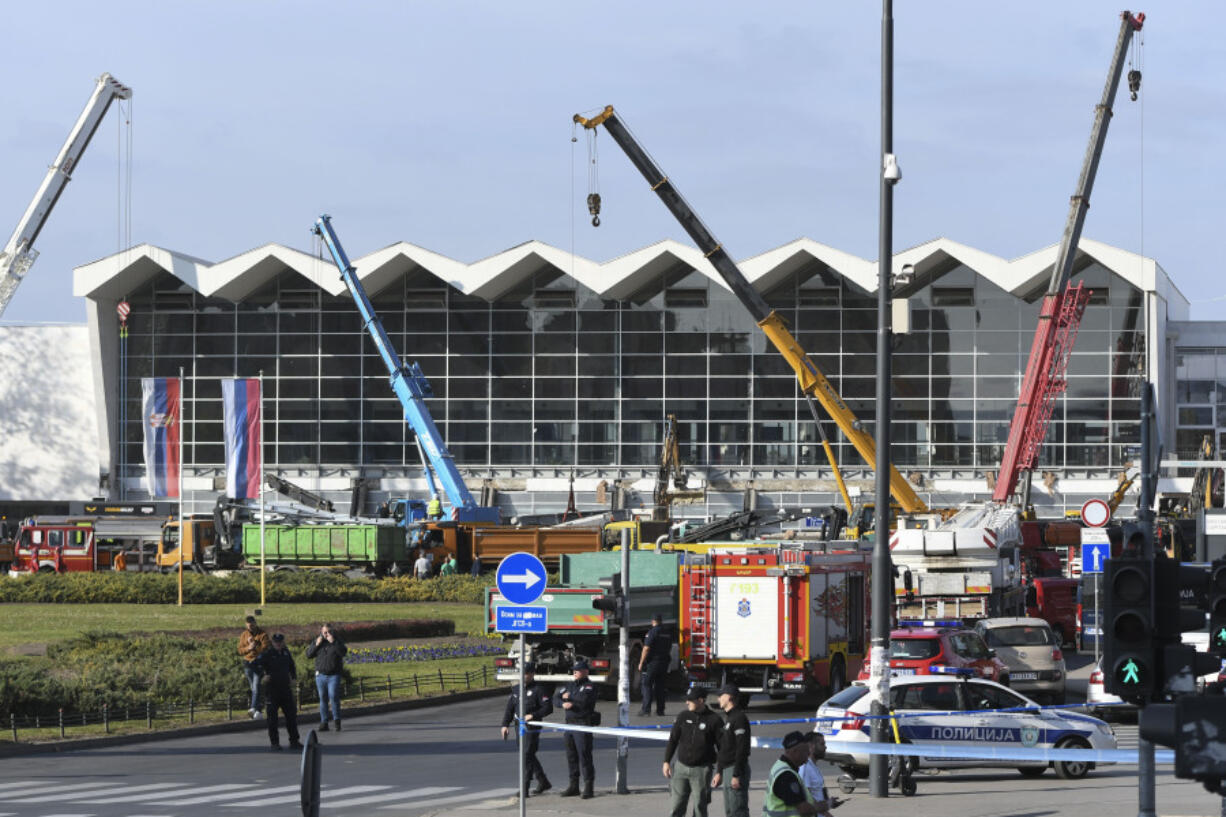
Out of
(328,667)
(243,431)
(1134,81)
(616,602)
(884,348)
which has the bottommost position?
(328,667)

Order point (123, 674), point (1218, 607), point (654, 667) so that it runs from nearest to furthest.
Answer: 1. point (1218, 607)
2. point (654, 667)
3. point (123, 674)

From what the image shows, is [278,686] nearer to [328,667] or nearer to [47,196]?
[328,667]

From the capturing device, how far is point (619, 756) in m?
19.1

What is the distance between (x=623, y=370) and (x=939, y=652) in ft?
178

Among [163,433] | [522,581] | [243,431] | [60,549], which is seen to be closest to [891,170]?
[522,581]

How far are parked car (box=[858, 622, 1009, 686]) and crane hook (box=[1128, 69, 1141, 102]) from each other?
36.1 m

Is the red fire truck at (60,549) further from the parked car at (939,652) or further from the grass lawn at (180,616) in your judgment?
the parked car at (939,652)

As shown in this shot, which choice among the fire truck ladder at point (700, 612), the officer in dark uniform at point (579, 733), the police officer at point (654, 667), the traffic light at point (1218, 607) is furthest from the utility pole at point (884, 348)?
the fire truck ladder at point (700, 612)

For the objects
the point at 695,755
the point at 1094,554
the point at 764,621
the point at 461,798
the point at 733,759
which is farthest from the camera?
the point at 1094,554

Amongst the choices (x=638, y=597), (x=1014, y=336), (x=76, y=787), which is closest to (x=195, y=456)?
(x=1014, y=336)

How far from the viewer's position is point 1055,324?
56.0m

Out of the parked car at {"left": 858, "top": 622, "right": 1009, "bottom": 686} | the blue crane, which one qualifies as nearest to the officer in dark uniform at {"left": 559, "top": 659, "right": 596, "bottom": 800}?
the parked car at {"left": 858, "top": 622, "right": 1009, "bottom": 686}

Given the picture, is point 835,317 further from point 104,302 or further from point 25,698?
point 25,698

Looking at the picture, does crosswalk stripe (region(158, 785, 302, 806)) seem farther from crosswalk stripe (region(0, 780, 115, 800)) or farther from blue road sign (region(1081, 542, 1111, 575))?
blue road sign (region(1081, 542, 1111, 575))
